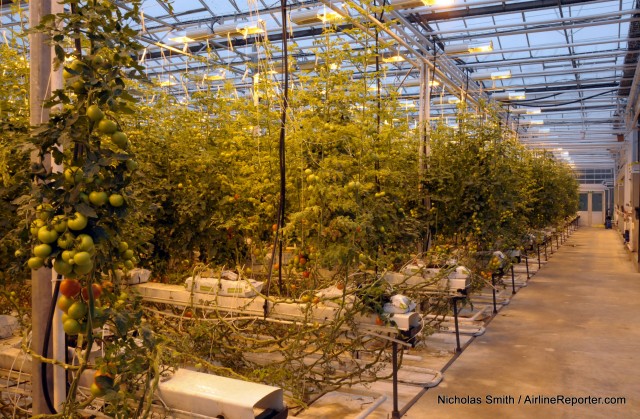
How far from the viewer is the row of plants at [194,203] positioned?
4.77 ft

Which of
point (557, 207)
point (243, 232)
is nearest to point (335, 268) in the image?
point (243, 232)

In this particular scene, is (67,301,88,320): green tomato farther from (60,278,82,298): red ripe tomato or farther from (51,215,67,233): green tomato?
(51,215,67,233): green tomato

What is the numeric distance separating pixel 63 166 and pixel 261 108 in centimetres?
254

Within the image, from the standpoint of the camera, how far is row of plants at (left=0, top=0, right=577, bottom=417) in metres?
1.45

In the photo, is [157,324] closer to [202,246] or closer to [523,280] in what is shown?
[202,246]

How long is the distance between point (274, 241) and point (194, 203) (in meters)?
0.93

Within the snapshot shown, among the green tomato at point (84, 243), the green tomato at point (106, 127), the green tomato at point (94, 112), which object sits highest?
the green tomato at point (94, 112)

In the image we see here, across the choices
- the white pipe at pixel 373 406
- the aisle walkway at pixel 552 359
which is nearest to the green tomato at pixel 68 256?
the white pipe at pixel 373 406

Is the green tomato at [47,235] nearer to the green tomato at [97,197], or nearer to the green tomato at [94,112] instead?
the green tomato at [97,197]

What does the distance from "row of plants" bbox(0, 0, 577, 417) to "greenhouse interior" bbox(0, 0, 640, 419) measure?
11mm

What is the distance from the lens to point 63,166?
1647 mm

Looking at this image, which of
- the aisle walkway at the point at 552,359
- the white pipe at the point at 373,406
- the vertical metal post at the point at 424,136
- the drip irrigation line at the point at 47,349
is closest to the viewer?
the drip irrigation line at the point at 47,349

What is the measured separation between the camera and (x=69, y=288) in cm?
149

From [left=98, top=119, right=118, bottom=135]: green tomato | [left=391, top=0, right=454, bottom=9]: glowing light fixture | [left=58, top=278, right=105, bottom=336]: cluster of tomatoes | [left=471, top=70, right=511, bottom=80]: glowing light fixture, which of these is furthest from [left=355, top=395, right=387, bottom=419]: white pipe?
[left=471, top=70, right=511, bottom=80]: glowing light fixture
